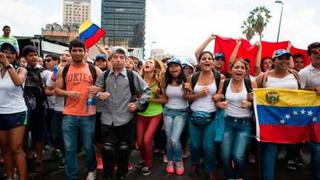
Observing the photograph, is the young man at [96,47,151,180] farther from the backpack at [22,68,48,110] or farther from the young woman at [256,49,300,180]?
the young woman at [256,49,300,180]

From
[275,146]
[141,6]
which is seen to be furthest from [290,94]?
[141,6]

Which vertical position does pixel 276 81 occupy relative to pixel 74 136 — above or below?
above

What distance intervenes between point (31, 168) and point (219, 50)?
4.64 metres

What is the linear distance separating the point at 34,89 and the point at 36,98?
19 centimetres

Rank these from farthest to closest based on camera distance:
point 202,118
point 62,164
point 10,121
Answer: point 62,164
point 202,118
point 10,121

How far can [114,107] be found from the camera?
218 inches

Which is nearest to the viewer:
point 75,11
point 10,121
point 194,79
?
point 10,121

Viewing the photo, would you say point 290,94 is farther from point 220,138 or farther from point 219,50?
point 219,50

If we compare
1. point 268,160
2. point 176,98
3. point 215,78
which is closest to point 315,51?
point 215,78

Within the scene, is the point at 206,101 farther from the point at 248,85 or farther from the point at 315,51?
the point at 315,51

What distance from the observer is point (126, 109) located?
556cm

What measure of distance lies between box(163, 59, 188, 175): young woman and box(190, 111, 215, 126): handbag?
377mm

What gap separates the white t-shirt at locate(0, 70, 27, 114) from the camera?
17.0 feet

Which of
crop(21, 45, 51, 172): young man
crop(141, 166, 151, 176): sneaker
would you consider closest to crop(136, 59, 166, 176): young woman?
crop(141, 166, 151, 176): sneaker
